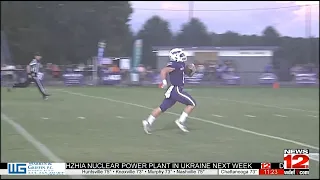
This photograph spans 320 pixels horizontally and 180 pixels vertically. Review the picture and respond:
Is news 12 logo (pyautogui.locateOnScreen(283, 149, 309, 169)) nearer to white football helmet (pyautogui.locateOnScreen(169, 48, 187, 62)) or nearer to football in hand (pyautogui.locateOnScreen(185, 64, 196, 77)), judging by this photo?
football in hand (pyautogui.locateOnScreen(185, 64, 196, 77))

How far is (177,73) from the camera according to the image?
18.0ft

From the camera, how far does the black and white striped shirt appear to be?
6.91 m

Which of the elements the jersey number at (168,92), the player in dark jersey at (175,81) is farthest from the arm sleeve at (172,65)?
the jersey number at (168,92)

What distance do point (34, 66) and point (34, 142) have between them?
135 cm

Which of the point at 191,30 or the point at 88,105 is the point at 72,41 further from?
the point at 88,105

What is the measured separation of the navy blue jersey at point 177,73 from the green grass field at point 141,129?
0.79 meters

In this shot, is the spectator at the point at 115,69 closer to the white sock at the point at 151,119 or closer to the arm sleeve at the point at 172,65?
the white sock at the point at 151,119

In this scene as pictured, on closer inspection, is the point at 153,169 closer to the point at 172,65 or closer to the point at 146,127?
the point at 172,65

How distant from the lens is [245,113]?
13039mm

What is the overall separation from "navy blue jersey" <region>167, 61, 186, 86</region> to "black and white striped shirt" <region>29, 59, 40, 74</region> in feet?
6.57

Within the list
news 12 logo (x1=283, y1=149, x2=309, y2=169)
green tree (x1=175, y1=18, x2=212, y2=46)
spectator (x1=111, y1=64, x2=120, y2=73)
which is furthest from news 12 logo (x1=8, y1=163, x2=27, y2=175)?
news 12 logo (x1=283, y1=149, x2=309, y2=169)

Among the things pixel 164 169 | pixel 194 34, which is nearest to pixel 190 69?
pixel 164 169

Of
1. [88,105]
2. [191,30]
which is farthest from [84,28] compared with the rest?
[88,105]

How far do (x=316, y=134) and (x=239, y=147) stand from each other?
2414mm
